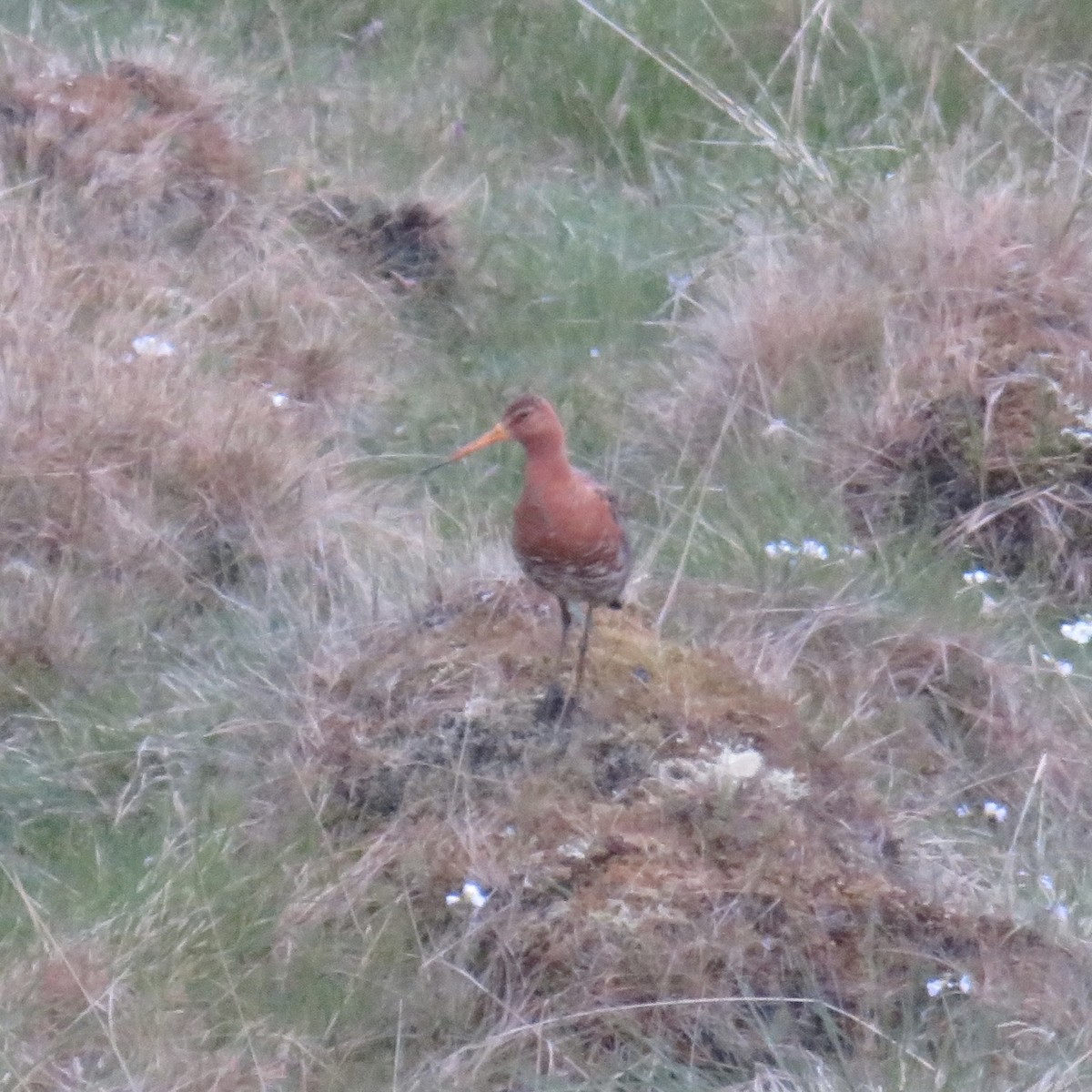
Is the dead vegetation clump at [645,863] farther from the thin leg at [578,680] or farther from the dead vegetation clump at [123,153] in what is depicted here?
the dead vegetation clump at [123,153]

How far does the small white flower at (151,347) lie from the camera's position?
5.29 m

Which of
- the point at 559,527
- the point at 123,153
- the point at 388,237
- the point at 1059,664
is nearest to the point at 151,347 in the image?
the point at 123,153

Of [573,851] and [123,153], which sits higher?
[573,851]

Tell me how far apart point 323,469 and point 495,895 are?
191cm

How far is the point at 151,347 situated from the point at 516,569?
1.52 meters

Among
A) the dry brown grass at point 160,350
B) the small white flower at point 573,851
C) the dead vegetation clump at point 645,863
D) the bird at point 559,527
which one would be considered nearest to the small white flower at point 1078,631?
the dead vegetation clump at point 645,863

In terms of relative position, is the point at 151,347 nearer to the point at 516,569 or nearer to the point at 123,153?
the point at 123,153

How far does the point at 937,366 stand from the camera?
17.4 ft

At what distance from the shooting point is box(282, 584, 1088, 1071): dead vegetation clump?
10.8ft

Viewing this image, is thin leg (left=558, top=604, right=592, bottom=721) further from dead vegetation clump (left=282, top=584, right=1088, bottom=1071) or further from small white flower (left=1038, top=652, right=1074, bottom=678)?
small white flower (left=1038, top=652, right=1074, bottom=678)

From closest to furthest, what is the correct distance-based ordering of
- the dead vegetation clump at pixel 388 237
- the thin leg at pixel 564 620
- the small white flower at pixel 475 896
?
the small white flower at pixel 475 896
the thin leg at pixel 564 620
the dead vegetation clump at pixel 388 237

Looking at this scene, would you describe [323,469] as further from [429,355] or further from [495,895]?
[495,895]

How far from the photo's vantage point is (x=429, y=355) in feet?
20.1

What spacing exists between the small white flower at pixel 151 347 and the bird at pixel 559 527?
5.67 ft
